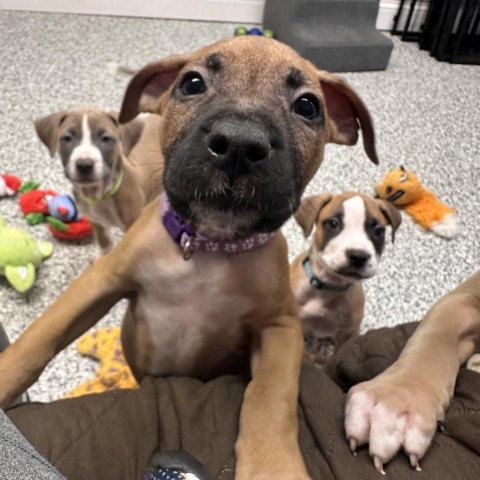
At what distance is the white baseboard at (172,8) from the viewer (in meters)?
3.87

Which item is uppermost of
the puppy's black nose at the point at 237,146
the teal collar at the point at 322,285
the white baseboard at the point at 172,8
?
the puppy's black nose at the point at 237,146

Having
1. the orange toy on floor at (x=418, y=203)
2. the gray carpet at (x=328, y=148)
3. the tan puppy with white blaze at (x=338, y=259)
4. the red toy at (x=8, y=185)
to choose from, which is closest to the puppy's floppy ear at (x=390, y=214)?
the tan puppy with white blaze at (x=338, y=259)

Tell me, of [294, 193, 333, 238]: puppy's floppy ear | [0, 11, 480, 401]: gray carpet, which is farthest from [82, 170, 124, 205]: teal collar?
[294, 193, 333, 238]: puppy's floppy ear

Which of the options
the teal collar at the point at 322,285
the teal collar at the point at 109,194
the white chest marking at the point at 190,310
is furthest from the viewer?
the teal collar at the point at 109,194

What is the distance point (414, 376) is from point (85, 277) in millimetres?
637

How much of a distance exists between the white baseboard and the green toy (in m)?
2.62

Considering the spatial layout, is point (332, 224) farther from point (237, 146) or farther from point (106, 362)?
point (237, 146)

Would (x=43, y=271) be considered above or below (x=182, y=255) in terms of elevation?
below

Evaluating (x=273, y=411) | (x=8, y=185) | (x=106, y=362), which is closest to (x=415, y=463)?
(x=273, y=411)

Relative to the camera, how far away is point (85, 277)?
1.09 m

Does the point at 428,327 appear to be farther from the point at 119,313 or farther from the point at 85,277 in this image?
the point at 119,313

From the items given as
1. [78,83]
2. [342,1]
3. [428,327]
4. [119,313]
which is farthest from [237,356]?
[342,1]

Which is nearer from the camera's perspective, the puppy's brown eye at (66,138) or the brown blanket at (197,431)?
the brown blanket at (197,431)

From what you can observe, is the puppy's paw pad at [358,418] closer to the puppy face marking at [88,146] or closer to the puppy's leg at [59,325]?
the puppy's leg at [59,325]
